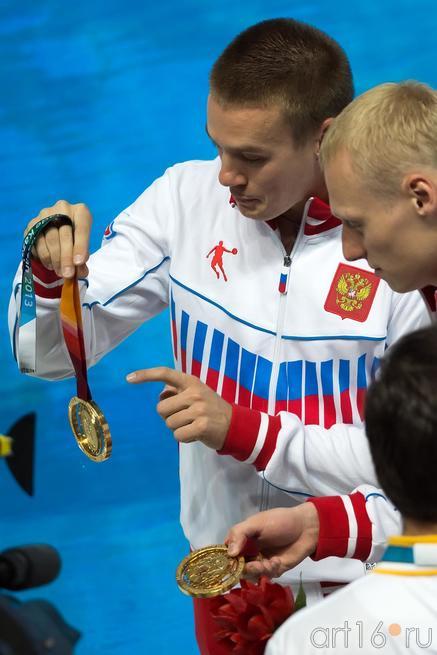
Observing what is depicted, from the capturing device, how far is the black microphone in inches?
55.1

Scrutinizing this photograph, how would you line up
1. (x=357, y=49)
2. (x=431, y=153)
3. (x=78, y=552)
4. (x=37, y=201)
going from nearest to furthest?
(x=431, y=153)
(x=78, y=552)
(x=37, y=201)
(x=357, y=49)

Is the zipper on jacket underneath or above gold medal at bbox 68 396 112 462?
above

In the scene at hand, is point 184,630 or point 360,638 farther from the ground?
point 360,638

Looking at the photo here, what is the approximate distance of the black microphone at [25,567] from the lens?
140 cm

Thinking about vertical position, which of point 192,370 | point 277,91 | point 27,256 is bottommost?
point 192,370

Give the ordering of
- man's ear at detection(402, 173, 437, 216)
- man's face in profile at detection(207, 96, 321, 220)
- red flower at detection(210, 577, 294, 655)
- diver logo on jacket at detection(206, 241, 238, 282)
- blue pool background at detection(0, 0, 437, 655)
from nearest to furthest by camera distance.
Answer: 1. red flower at detection(210, 577, 294, 655)
2. man's ear at detection(402, 173, 437, 216)
3. man's face in profile at detection(207, 96, 321, 220)
4. diver logo on jacket at detection(206, 241, 238, 282)
5. blue pool background at detection(0, 0, 437, 655)

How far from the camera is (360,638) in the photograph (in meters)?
1.48

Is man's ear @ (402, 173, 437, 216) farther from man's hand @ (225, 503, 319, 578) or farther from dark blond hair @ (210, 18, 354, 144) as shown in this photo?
man's hand @ (225, 503, 319, 578)

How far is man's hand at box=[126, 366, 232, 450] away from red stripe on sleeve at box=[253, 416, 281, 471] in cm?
8

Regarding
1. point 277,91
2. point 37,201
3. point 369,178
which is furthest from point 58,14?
point 369,178

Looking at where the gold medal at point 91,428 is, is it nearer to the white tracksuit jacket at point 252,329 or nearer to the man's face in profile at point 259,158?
the white tracksuit jacket at point 252,329

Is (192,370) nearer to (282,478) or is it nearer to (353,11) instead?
(282,478)

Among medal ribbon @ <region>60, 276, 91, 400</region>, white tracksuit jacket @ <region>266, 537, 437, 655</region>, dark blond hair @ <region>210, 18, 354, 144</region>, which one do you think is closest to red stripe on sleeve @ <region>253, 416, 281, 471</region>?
medal ribbon @ <region>60, 276, 91, 400</region>

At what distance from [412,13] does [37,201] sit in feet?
6.94
